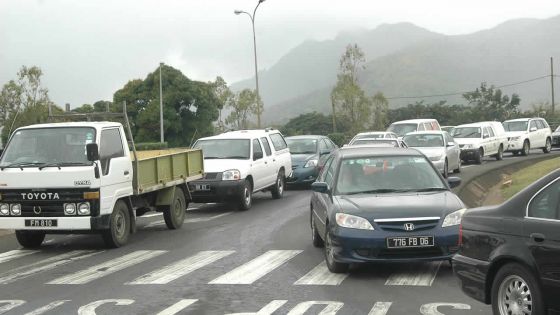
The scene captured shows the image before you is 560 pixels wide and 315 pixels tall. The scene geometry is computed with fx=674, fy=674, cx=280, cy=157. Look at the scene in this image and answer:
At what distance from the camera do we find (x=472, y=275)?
5.94 meters

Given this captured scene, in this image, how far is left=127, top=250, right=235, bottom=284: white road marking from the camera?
837 cm

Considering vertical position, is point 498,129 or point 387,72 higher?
point 387,72

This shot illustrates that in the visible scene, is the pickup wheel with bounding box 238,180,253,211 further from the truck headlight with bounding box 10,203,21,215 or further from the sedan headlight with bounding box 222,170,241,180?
the truck headlight with bounding box 10,203,21,215

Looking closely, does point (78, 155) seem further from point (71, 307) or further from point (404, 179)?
point (404, 179)

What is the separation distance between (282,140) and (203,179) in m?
4.59

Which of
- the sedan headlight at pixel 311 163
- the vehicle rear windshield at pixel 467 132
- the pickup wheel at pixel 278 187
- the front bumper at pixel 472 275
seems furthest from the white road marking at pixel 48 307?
the vehicle rear windshield at pixel 467 132

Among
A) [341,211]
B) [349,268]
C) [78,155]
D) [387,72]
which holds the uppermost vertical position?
[387,72]

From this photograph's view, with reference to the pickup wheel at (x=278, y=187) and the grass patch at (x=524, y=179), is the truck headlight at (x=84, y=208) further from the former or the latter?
the grass patch at (x=524, y=179)

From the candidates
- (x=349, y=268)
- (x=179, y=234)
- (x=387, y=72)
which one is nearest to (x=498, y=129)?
(x=179, y=234)

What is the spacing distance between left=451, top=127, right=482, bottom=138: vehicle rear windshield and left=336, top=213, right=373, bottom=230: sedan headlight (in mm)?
23445

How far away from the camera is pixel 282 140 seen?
65.1 ft

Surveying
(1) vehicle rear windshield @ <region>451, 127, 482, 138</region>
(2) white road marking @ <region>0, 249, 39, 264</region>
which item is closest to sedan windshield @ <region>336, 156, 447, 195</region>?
(2) white road marking @ <region>0, 249, 39, 264</region>

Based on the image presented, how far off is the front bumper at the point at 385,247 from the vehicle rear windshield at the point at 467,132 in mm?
23267

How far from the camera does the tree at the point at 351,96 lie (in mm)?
56062
